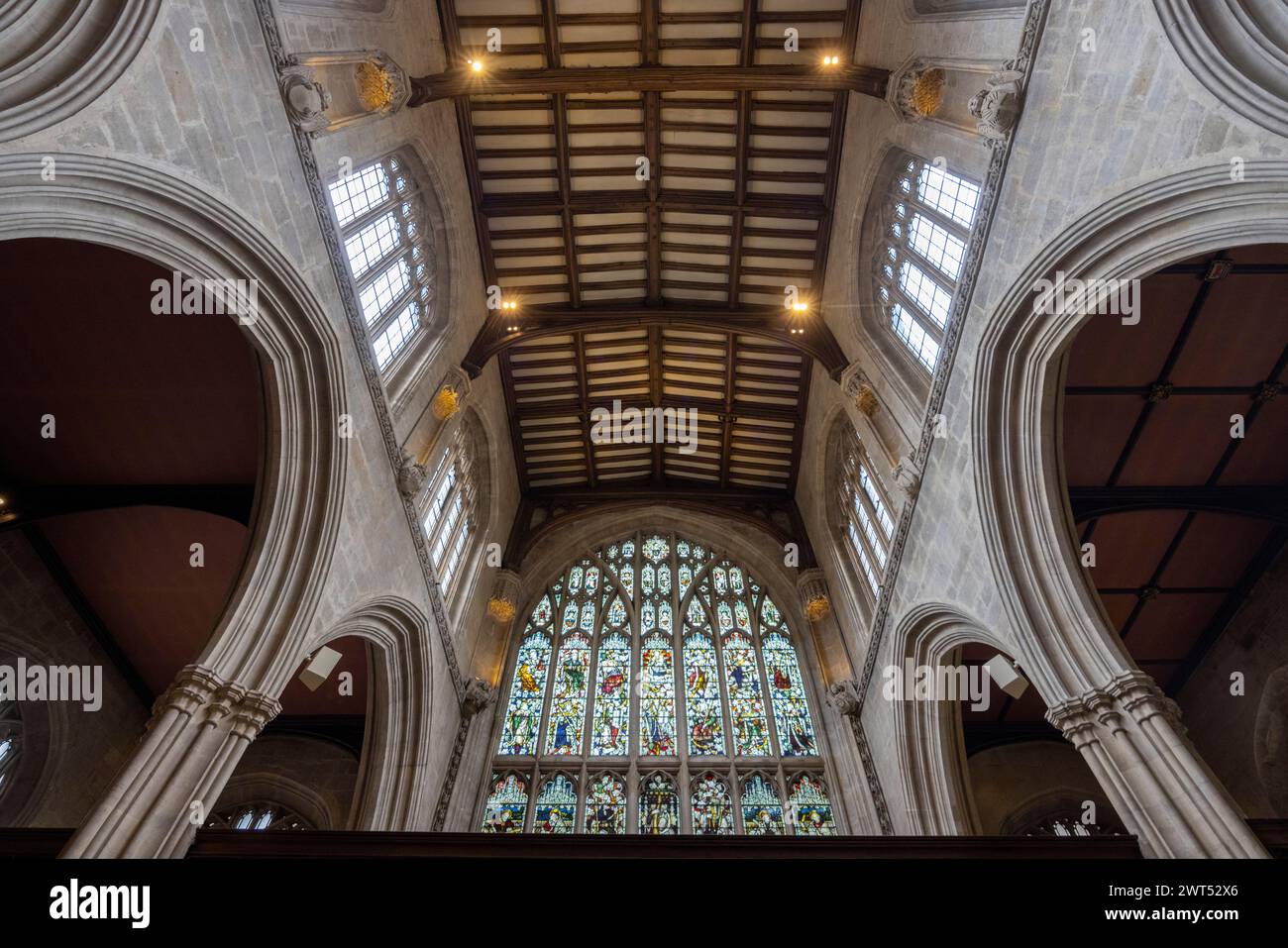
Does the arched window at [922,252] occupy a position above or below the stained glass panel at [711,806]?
above

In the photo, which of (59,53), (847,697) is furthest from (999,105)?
(847,697)

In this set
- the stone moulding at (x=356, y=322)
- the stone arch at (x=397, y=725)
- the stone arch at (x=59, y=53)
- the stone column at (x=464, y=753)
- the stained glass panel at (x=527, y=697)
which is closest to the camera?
the stone arch at (x=59, y=53)

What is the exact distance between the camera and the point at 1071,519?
7.46m

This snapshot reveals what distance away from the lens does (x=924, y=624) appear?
9945 mm

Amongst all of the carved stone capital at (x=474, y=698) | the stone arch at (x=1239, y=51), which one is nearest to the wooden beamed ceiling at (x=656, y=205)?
the stone arch at (x=1239, y=51)

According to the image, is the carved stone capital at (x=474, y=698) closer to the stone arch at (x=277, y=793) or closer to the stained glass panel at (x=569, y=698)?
the stained glass panel at (x=569, y=698)

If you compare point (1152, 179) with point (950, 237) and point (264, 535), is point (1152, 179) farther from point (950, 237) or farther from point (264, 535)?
point (264, 535)

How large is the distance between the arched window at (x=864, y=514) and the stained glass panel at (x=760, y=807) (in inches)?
147

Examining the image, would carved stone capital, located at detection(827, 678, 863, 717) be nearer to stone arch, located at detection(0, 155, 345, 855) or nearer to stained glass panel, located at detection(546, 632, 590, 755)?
stained glass panel, located at detection(546, 632, 590, 755)

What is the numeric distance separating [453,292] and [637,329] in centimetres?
452

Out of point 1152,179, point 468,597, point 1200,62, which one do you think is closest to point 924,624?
point 1152,179

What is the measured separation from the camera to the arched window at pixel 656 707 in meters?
11.5

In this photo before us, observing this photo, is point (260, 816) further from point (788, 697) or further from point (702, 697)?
point (788, 697)

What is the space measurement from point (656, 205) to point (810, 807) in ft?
36.6
